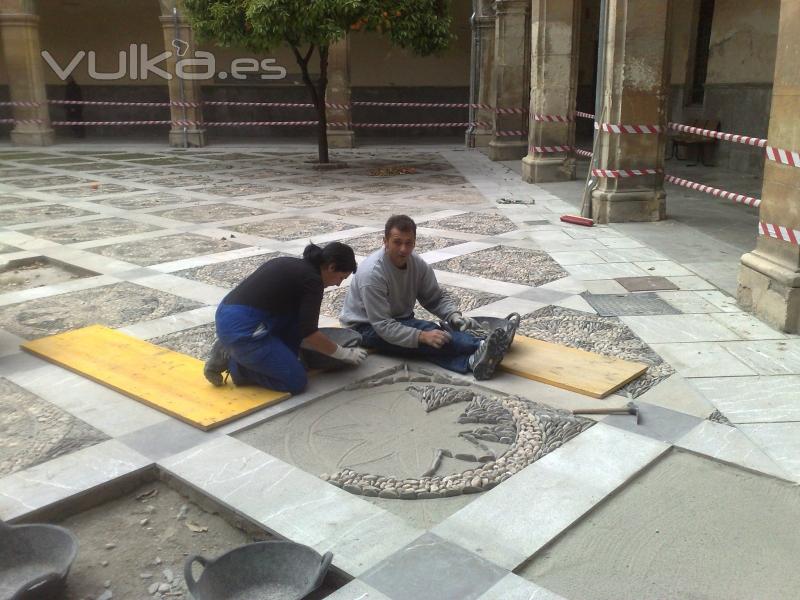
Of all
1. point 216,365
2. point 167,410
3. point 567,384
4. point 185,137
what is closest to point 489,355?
point 567,384

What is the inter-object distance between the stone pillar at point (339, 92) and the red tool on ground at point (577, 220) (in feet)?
30.3

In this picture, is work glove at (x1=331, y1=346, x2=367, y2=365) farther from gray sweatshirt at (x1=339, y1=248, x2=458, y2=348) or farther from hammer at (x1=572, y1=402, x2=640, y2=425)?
hammer at (x1=572, y1=402, x2=640, y2=425)

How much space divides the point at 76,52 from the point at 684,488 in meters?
22.4

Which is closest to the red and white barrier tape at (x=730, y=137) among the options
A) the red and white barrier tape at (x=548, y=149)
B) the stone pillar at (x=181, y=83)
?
the red and white barrier tape at (x=548, y=149)

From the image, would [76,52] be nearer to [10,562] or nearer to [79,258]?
[79,258]

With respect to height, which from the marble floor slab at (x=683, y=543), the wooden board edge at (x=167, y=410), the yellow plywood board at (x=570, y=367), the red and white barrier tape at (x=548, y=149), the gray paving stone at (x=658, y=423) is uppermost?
the red and white barrier tape at (x=548, y=149)

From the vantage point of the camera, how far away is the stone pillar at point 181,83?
57.5 ft

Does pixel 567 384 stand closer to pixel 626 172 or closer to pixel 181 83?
pixel 626 172

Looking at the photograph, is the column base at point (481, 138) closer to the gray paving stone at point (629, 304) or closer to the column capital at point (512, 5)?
the column capital at point (512, 5)

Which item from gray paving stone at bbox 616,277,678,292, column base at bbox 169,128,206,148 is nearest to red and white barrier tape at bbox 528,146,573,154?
gray paving stone at bbox 616,277,678,292

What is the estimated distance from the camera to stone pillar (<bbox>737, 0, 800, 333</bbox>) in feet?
16.3

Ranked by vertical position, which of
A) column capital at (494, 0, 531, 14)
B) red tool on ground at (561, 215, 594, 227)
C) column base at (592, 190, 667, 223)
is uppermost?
column capital at (494, 0, 531, 14)

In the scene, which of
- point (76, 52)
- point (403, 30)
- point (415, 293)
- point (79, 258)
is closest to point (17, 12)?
point (76, 52)

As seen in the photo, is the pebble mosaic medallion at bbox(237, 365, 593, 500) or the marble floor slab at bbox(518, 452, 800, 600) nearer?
the marble floor slab at bbox(518, 452, 800, 600)
